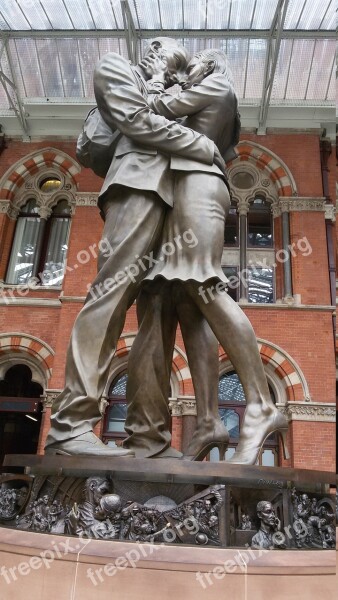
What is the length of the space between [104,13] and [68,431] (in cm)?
1153

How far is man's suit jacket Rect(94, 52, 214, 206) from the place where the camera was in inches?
108

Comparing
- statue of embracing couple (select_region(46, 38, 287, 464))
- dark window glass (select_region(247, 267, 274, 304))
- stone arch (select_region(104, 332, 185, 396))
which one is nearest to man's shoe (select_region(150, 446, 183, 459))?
statue of embracing couple (select_region(46, 38, 287, 464))

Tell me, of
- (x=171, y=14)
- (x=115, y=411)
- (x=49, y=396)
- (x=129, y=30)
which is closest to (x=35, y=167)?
(x=129, y=30)

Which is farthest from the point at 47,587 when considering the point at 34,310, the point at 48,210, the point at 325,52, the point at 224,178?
the point at 325,52

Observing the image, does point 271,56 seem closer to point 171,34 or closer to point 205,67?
point 171,34

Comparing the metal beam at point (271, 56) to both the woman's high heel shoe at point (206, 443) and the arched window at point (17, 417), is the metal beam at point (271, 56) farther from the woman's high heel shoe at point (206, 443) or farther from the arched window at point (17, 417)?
the woman's high heel shoe at point (206, 443)

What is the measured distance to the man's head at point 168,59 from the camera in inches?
126

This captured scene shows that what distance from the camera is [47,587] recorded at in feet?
5.37

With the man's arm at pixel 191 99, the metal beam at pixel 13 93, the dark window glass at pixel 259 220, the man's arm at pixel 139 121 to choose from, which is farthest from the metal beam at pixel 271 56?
the man's arm at pixel 139 121

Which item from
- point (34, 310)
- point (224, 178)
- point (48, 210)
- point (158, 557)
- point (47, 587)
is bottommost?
point (47, 587)

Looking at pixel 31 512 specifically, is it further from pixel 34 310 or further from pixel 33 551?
pixel 34 310

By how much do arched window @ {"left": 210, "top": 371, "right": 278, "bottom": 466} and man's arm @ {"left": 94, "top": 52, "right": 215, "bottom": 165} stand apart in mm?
8366

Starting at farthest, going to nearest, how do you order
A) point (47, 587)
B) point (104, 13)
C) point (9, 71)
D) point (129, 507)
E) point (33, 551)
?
point (9, 71) → point (104, 13) → point (129, 507) → point (33, 551) → point (47, 587)

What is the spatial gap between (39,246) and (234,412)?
19.8 feet
